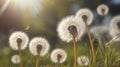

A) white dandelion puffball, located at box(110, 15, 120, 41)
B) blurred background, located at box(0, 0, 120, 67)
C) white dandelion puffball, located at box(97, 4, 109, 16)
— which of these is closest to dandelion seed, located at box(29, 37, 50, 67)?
white dandelion puffball, located at box(110, 15, 120, 41)

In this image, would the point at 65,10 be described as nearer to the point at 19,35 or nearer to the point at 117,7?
the point at 117,7

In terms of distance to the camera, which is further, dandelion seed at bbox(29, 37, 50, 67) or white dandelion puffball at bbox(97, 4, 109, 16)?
white dandelion puffball at bbox(97, 4, 109, 16)

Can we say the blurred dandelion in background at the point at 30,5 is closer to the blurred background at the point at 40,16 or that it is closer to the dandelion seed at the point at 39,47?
the blurred background at the point at 40,16

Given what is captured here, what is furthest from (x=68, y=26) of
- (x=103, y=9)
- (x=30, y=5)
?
(x=30, y=5)

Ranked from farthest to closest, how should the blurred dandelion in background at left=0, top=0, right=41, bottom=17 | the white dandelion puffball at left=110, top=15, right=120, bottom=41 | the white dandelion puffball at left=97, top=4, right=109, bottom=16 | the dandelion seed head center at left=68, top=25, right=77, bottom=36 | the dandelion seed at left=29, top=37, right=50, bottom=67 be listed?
the blurred dandelion in background at left=0, top=0, right=41, bottom=17, the white dandelion puffball at left=97, top=4, right=109, bottom=16, the white dandelion puffball at left=110, top=15, right=120, bottom=41, the dandelion seed at left=29, top=37, right=50, bottom=67, the dandelion seed head center at left=68, top=25, right=77, bottom=36

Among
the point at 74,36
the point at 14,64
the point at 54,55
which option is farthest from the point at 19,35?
the point at 14,64

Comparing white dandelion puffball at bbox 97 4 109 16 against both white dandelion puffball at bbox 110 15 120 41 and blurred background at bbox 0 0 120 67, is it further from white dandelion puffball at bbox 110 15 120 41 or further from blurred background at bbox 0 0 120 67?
blurred background at bbox 0 0 120 67

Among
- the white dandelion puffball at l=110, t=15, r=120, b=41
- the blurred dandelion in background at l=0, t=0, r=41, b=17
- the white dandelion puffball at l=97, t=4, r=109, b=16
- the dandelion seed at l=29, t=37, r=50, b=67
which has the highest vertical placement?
the blurred dandelion in background at l=0, t=0, r=41, b=17

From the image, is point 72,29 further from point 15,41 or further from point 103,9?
point 103,9

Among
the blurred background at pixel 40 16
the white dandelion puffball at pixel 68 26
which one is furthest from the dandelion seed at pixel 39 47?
the blurred background at pixel 40 16
